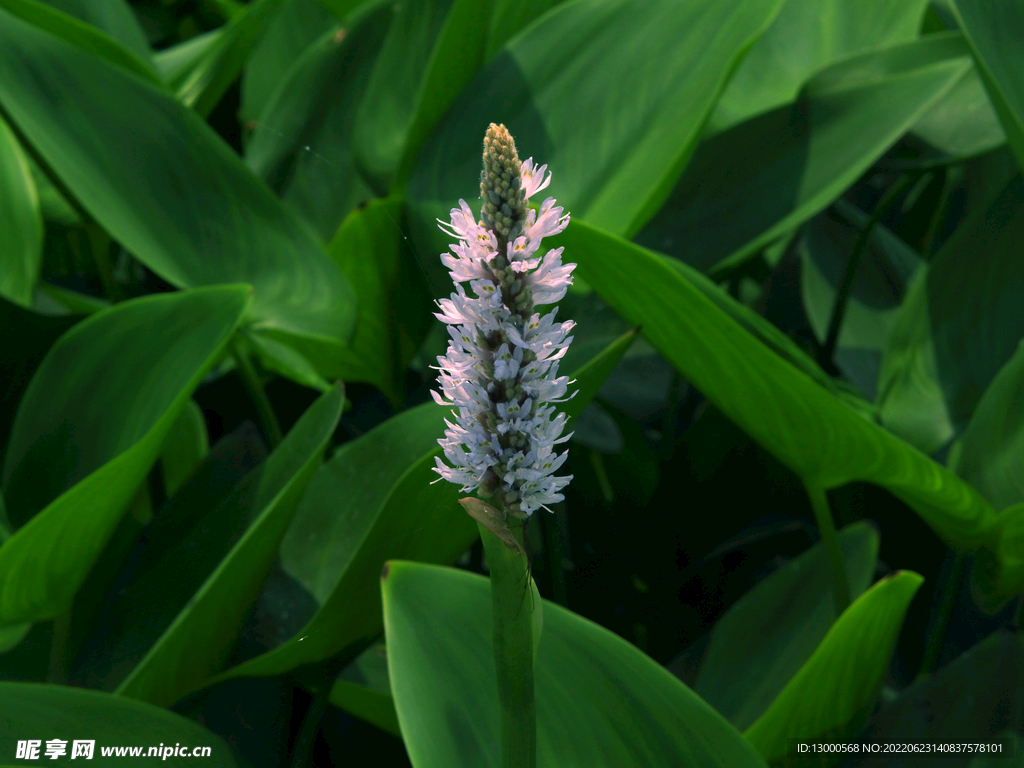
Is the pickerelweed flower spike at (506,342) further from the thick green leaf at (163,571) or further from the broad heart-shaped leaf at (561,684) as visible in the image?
the thick green leaf at (163,571)

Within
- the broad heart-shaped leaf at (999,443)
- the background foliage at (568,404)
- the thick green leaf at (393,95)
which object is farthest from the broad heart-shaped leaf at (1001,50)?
the thick green leaf at (393,95)

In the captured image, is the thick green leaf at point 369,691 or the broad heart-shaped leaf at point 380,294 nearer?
the thick green leaf at point 369,691

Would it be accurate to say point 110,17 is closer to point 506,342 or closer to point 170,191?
point 170,191

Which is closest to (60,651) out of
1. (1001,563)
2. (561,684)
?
(561,684)

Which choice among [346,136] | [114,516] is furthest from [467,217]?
[346,136]

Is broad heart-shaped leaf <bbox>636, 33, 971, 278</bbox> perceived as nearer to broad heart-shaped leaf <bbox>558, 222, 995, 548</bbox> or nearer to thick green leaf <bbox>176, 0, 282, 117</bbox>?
broad heart-shaped leaf <bbox>558, 222, 995, 548</bbox>

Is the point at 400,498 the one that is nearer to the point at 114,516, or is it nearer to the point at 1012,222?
the point at 114,516
